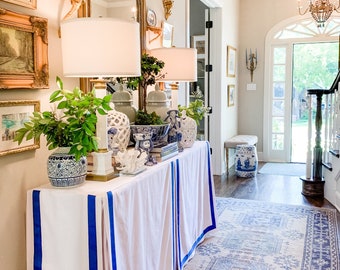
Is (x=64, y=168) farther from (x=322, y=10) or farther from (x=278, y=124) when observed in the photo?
→ (x=278, y=124)

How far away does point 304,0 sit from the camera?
6.26 metres

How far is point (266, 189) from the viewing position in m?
4.92

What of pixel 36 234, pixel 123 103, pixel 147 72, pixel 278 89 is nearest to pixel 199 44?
pixel 278 89

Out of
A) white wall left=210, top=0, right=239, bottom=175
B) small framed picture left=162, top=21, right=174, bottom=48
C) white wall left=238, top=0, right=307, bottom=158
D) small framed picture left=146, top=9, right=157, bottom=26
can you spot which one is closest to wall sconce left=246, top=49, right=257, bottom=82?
white wall left=238, top=0, right=307, bottom=158

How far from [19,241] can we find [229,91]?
4806mm

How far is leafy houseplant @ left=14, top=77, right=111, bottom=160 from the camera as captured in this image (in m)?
1.65

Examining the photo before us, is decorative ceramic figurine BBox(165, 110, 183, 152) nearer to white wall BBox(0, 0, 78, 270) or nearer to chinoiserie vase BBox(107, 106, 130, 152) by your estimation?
chinoiserie vase BBox(107, 106, 130, 152)

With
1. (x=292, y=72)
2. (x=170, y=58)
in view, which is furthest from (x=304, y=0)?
(x=170, y=58)

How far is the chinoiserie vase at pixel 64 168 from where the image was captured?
5.57ft

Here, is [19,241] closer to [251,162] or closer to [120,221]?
[120,221]

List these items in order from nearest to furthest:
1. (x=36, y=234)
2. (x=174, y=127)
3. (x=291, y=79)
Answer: (x=36, y=234), (x=174, y=127), (x=291, y=79)

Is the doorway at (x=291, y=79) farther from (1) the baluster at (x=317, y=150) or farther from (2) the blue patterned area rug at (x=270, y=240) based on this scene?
(2) the blue patterned area rug at (x=270, y=240)

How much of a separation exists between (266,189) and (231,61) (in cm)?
232

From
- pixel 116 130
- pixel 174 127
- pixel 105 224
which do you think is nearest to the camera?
pixel 105 224
